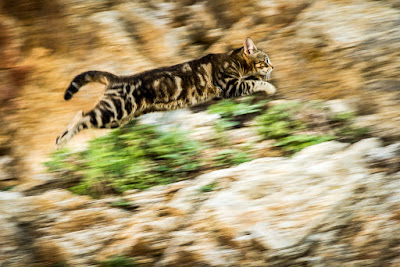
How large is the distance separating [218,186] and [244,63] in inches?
83.2

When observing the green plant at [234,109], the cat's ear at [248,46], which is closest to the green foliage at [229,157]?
the green plant at [234,109]

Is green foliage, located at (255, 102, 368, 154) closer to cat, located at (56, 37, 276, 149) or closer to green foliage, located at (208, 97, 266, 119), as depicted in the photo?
green foliage, located at (208, 97, 266, 119)

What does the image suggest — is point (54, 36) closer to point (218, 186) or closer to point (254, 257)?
point (218, 186)

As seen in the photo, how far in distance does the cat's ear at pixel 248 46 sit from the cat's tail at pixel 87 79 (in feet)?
5.32

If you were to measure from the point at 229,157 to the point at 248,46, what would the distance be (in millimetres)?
1708

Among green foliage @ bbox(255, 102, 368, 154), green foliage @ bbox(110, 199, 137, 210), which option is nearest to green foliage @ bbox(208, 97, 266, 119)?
green foliage @ bbox(255, 102, 368, 154)

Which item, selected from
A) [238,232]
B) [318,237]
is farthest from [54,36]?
[318,237]

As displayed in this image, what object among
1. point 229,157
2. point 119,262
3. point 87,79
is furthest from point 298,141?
point 87,79

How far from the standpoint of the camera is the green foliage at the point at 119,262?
12.4 feet

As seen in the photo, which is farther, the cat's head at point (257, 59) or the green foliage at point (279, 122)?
the cat's head at point (257, 59)

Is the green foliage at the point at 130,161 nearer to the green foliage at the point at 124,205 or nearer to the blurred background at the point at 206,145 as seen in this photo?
the blurred background at the point at 206,145

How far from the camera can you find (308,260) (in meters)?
3.69

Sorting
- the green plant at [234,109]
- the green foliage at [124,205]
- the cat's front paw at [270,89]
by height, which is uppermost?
the cat's front paw at [270,89]

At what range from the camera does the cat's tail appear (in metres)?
5.23
